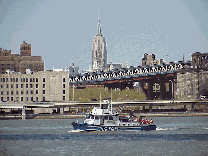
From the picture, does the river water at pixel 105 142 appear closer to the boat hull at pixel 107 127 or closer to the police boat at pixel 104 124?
the boat hull at pixel 107 127

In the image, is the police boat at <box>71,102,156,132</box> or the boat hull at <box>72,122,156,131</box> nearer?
the police boat at <box>71,102,156,132</box>

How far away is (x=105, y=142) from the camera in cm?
10150

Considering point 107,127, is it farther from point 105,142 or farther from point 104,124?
point 105,142

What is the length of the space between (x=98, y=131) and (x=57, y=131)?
396 inches

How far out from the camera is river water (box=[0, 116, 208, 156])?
295ft

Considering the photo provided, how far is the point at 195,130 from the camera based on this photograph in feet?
419

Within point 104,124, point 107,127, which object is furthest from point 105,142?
point 107,127

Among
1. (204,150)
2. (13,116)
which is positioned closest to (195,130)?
(204,150)

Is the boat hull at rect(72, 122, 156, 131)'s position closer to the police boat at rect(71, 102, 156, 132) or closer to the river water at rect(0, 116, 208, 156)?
the police boat at rect(71, 102, 156, 132)

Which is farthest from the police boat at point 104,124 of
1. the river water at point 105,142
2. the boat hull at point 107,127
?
the river water at point 105,142

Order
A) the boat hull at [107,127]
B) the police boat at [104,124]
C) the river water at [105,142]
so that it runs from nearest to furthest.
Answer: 1. the river water at [105,142]
2. the police boat at [104,124]
3. the boat hull at [107,127]

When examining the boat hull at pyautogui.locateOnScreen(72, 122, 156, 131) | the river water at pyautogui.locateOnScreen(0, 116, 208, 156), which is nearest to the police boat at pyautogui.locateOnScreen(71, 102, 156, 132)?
the boat hull at pyautogui.locateOnScreen(72, 122, 156, 131)

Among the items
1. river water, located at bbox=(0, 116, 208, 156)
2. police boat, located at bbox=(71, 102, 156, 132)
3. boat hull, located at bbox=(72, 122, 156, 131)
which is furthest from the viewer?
boat hull, located at bbox=(72, 122, 156, 131)

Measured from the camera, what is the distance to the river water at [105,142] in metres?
90.0
